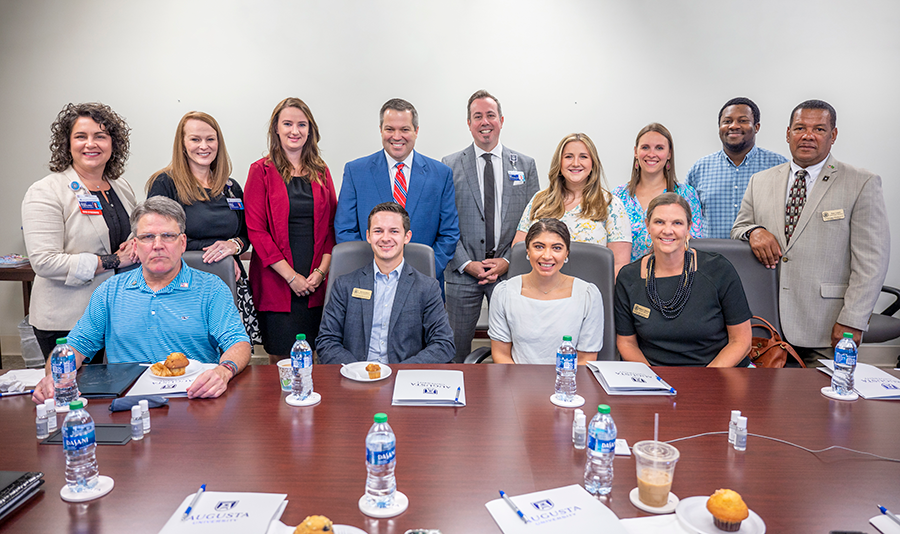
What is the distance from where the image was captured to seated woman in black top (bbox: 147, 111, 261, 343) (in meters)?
3.06

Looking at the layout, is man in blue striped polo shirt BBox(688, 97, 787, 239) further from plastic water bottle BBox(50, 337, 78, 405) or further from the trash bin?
the trash bin

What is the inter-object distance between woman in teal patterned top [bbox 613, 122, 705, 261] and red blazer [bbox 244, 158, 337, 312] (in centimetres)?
188

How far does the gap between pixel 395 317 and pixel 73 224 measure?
1.83 meters

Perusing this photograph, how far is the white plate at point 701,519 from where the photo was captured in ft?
3.85

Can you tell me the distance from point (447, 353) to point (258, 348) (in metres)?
3.35

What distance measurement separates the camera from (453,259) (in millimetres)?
3723

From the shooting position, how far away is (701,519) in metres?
1.22

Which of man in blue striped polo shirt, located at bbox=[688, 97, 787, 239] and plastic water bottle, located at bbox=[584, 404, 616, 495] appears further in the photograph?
man in blue striped polo shirt, located at bbox=[688, 97, 787, 239]

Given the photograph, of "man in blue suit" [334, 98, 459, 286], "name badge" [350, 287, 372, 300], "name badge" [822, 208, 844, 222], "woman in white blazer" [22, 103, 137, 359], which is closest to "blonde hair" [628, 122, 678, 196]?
"name badge" [822, 208, 844, 222]

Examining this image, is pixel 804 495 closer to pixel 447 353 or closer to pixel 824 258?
pixel 447 353

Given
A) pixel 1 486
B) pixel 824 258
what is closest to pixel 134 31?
pixel 1 486

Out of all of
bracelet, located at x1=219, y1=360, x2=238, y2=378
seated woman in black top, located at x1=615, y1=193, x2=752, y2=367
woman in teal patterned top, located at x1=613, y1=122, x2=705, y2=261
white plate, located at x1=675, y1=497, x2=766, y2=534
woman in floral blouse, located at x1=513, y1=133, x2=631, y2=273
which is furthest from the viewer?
woman in teal patterned top, located at x1=613, y1=122, x2=705, y2=261

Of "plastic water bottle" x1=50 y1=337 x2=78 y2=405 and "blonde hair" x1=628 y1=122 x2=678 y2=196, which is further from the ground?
"blonde hair" x1=628 y1=122 x2=678 y2=196

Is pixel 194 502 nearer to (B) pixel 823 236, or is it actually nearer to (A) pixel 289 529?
(A) pixel 289 529
